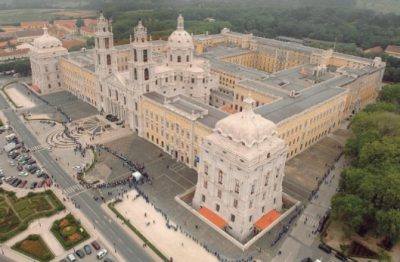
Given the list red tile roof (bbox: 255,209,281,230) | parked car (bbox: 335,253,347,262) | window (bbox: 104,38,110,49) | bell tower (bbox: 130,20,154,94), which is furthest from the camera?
window (bbox: 104,38,110,49)

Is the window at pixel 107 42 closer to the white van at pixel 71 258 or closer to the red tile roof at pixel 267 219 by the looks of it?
the white van at pixel 71 258

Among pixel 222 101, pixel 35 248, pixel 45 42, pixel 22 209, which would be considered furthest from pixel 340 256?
pixel 45 42

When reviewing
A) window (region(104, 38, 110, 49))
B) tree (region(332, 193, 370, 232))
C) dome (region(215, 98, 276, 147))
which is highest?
window (region(104, 38, 110, 49))

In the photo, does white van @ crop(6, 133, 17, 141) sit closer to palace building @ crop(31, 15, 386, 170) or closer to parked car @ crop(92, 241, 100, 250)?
palace building @ crop(31, 15, 386, 170)

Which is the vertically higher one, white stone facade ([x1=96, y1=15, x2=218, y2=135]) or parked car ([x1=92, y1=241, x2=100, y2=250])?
white stone facade ([x1=96, y1=15, x2=218, y2=135])

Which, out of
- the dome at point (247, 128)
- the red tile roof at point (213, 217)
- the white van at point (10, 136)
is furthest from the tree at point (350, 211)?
the white van at point (10, 136)

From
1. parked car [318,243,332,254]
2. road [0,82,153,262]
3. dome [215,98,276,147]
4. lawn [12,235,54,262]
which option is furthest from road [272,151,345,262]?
lawn [12,235,54,262]
